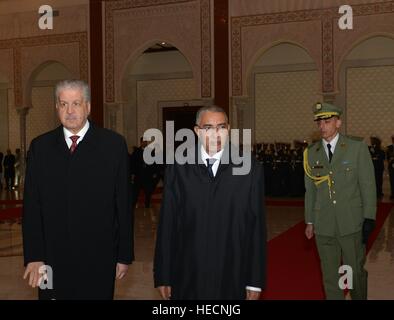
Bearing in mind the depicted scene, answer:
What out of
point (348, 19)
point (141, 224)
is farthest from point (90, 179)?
point (348, 19)

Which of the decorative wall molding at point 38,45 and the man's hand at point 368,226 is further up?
the decorative wall molding at point 38,45

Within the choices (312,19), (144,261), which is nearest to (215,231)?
(144,261)

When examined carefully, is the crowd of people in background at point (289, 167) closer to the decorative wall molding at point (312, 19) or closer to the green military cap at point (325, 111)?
the decorative wall molding at point (312, 19)

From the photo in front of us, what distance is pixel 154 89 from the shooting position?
15.3 m

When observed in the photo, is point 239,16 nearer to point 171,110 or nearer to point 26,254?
point 171,110

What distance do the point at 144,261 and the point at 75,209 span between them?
322 cm

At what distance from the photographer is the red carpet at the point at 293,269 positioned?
4.16 meters

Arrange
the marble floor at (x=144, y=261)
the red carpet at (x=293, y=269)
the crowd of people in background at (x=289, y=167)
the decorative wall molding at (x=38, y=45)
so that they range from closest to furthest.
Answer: the red carpet at (x=293, y=269)
the marble floor at (x=144, y=261)
the crowd of people in background at (x=289, y=167)
the decorative wall molding at (x=38, y=45)

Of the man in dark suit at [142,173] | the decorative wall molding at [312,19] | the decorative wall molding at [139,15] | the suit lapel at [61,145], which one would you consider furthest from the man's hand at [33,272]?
the decorative wall molding at [139,15]

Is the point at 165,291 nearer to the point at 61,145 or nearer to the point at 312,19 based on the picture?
the point at 61,145

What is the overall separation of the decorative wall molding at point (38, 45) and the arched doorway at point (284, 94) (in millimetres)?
4206

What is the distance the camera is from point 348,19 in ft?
31.9

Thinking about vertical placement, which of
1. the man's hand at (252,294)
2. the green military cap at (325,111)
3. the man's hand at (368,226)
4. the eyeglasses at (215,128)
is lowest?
the man's hand at (252,294)

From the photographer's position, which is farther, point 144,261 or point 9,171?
point 9,171
